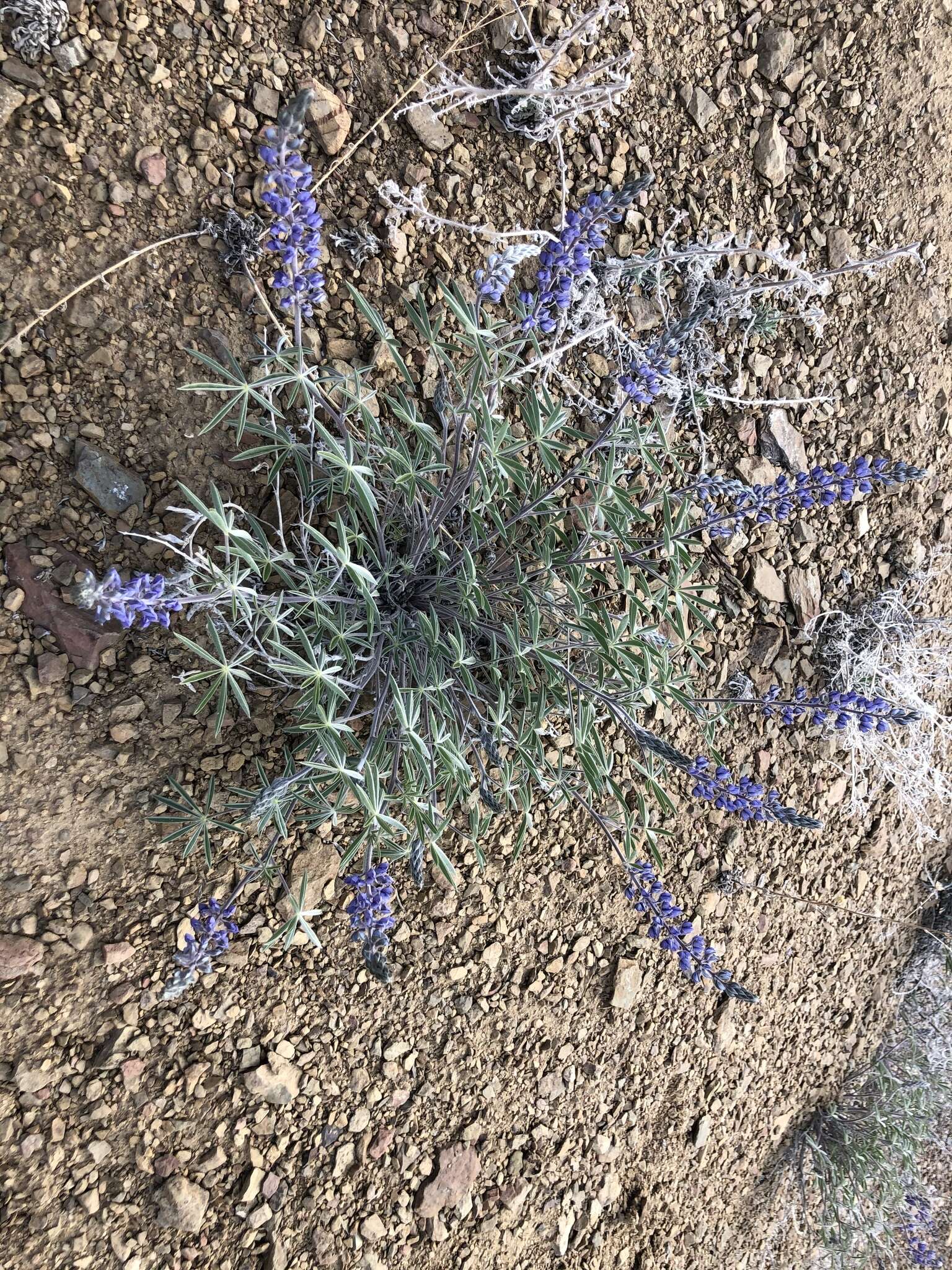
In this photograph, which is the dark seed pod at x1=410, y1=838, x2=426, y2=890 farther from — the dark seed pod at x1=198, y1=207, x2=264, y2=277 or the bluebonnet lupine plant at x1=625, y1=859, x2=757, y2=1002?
the dark seed pod at x1=198, y1=207, x2=264, y2=277

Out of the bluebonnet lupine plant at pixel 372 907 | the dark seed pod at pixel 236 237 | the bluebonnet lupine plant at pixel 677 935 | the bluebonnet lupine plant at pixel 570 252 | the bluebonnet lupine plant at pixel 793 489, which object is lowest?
the bluebonnet lupine plant at pixel 677 935

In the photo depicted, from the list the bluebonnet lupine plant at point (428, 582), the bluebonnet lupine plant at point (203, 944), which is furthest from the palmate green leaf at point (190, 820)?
the bluebonnet lupine plant at point (203, 944)

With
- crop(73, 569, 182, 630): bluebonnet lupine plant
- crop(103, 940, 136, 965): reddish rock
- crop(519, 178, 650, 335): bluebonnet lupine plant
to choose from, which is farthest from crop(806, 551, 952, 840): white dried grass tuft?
crop(103, 940, 136, 965): reddish rock

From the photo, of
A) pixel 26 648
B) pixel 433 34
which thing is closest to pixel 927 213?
pixel 433 34

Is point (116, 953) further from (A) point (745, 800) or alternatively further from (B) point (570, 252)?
(B) point (570, 252)

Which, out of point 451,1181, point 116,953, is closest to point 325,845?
point 116,953

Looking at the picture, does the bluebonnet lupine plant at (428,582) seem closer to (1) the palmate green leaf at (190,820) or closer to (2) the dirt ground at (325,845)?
(1) the palmate green leaf at (190,820)

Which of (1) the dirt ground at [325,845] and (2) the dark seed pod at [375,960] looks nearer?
(2) the dark seed pod at [375,960]
